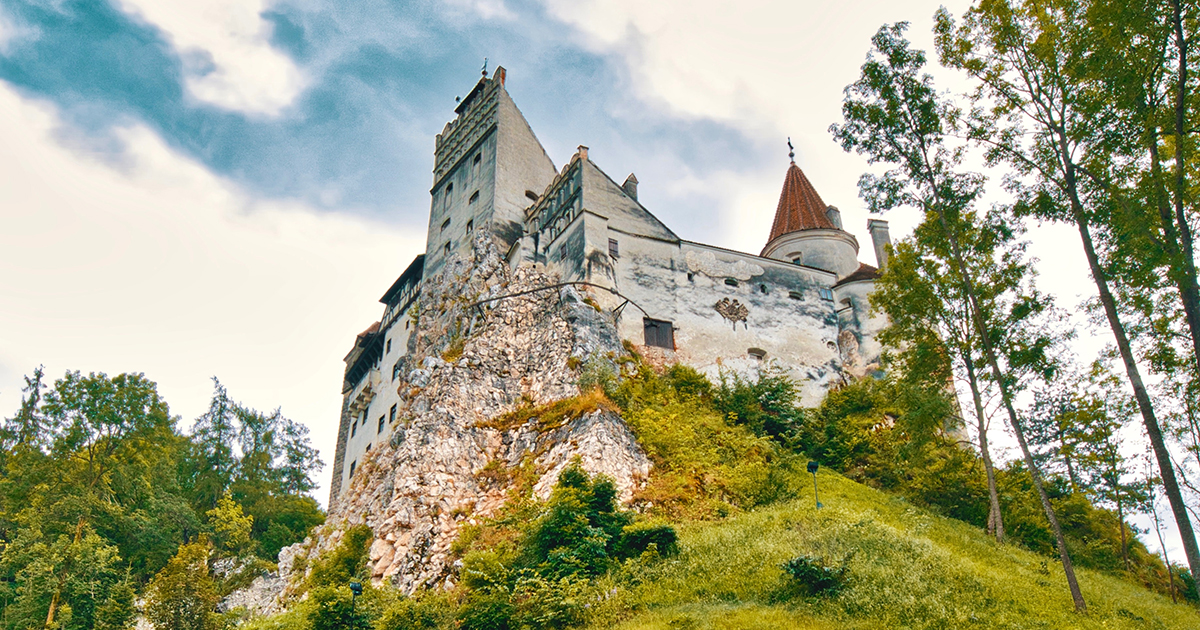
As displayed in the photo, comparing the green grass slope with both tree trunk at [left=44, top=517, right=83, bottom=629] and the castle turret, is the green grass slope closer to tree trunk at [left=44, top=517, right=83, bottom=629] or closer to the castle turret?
the castle turret

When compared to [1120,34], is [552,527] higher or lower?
lower

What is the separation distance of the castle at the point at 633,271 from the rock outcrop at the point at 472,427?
1409 mm

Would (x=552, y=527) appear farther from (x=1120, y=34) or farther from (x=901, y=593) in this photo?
(x=1120, y=34)

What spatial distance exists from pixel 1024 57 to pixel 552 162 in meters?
25.0

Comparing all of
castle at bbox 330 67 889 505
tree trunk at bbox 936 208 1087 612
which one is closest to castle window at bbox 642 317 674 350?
castle at bbox 330 67 889 505

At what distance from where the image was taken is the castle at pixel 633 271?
3081 cm

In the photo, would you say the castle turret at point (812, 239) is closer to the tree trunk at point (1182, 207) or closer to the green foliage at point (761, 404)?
the green foliage at point (761, 404)

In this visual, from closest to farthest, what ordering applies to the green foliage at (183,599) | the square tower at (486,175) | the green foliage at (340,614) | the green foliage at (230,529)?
the green foliage at (340,614)
the green foliage at (183,599)
the green foliage at (230,529)
the square tower at (486,175)

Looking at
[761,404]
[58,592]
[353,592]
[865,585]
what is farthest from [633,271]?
[58,592]

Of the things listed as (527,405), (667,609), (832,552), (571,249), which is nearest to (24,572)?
(527,405)

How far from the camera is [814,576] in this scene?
1503 centimetres

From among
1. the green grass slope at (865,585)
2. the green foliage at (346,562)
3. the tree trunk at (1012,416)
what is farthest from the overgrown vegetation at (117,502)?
the tree trunk at (1012,416)

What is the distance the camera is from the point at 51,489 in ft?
→ 106

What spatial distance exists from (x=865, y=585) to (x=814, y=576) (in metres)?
0.92
